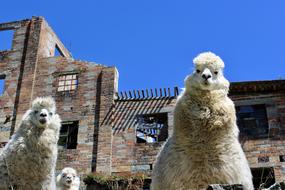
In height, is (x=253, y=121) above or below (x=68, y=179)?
above

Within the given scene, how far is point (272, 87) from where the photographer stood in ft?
67.5

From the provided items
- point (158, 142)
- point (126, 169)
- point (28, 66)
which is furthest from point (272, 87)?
point (28, 66)

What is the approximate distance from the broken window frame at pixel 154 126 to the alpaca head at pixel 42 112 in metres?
14.4

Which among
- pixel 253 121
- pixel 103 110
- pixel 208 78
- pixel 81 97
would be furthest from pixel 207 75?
pixel 81 97

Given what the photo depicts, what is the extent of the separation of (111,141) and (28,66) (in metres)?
7.84

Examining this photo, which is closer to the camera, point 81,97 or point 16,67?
point 81,97

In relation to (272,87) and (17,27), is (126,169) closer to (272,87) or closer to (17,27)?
(272,87)

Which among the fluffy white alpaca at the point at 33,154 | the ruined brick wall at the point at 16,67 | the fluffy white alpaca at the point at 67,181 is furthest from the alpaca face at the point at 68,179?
the ruined brick wall at the point at 16,67

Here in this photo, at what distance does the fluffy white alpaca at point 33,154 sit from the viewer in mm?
6371

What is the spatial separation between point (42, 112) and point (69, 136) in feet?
52.9

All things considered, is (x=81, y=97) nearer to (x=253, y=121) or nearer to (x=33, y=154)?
(x=253, y=121)

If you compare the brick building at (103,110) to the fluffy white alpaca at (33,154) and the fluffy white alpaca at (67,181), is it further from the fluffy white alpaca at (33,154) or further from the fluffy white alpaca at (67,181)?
the fluffy white alpaca at (33,154)

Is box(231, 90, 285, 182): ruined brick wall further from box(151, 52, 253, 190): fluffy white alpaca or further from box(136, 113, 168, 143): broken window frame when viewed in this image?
box(151, 52, 253, 190): fluffy white alpaca

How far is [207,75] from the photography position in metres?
5.00
